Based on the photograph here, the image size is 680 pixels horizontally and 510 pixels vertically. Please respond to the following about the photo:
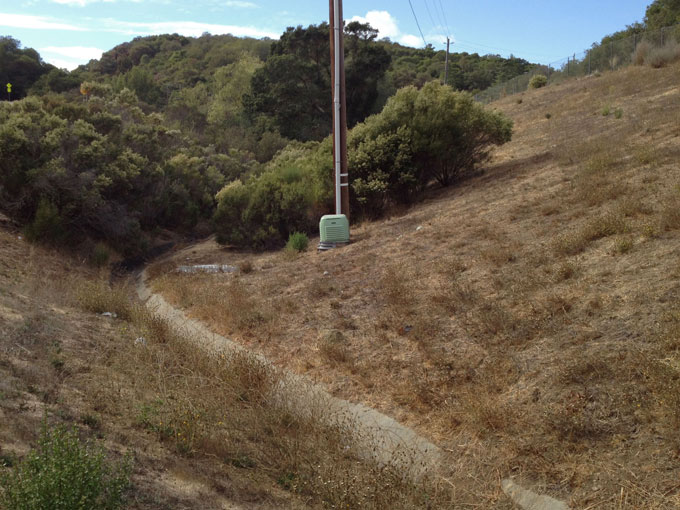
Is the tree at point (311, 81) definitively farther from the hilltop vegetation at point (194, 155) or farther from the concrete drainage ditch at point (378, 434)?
the concrete drainage ditch at point (378, 434)

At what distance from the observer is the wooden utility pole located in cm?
1530

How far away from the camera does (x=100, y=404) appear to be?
19.2 ft

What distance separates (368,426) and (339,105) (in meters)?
11.3

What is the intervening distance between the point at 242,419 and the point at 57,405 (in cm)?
182

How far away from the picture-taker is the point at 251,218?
66.7 feet

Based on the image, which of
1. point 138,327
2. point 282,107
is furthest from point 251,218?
point 282,107

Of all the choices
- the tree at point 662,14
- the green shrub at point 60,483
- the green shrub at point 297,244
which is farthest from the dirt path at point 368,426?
the tree at point 662,14

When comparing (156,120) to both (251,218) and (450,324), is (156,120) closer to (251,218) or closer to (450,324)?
(251,218)

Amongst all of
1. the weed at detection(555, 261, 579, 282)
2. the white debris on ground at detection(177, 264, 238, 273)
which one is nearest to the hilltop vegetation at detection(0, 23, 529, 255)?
the white debris on ground at detection(177, 264, 238, 273)

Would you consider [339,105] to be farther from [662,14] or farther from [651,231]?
[662,14]

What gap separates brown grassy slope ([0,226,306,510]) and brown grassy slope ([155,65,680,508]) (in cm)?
201

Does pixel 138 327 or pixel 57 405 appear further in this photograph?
pixel 138 327

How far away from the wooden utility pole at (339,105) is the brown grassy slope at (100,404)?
7661mm

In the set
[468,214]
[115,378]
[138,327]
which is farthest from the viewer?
[468,214]
